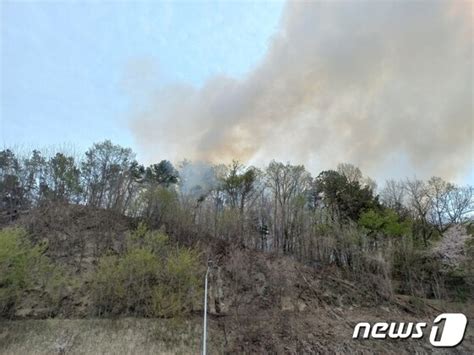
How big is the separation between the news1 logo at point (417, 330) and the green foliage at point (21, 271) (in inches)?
697

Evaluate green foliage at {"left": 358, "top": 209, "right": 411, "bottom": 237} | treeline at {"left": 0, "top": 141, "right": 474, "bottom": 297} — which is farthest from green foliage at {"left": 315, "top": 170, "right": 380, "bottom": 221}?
green foliage at {"left": 358, "top": 209, "right": 411, "bottom": 237}

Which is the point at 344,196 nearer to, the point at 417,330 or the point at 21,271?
the point at 417,330

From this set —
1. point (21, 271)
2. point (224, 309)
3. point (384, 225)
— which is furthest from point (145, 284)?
point (384, 225)

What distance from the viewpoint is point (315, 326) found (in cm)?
2214

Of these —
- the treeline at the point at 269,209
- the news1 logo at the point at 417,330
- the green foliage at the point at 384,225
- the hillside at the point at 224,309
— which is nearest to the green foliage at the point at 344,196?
the treeline at the point at 269,209

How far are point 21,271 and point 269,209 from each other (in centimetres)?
2088

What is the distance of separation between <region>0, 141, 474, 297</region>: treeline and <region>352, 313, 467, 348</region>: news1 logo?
5.15 metres

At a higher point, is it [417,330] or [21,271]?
[21,271]

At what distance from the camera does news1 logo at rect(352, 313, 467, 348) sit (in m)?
14.4

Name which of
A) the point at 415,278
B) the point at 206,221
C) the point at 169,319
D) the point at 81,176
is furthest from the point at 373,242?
the point at 81,176

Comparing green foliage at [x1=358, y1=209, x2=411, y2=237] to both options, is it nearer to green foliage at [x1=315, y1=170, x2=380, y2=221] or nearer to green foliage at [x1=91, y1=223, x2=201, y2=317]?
green foliage at [x1=315, y1=170, x2=380, y2=221]

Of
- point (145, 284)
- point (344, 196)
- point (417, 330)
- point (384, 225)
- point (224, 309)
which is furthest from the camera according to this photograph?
point (344, 196)

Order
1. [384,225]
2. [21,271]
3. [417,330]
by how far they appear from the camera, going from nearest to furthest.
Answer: [21,271] < [417,330] < [384,225]

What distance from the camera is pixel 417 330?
22062mm
